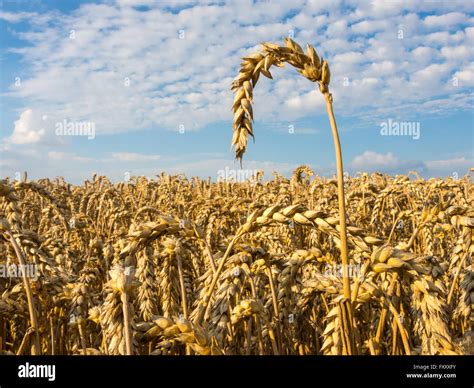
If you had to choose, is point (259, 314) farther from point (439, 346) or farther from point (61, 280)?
point (61, 280)

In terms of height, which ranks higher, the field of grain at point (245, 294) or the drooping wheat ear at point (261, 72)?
the drooping wheat ear at point (261, 72)

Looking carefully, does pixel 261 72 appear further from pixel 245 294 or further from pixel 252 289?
pixel 245 294

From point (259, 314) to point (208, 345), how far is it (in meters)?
0.81

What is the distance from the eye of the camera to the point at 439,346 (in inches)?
66.4

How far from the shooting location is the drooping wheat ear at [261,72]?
1.74m
